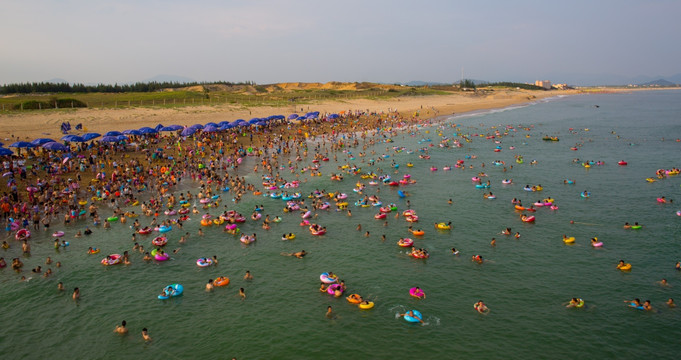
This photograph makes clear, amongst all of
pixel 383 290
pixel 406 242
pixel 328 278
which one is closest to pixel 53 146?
pixel 328 278

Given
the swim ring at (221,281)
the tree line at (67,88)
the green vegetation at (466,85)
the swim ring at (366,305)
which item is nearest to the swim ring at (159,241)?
the swim ring at (221,281)

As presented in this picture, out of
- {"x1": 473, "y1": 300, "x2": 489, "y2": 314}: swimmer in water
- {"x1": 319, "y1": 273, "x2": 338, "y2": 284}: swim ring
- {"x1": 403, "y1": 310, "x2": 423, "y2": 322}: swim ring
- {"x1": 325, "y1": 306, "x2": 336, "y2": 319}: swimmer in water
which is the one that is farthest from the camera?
{"x1": 319, "y1": 273, "x2": 338, "y2": 284}: swim ring

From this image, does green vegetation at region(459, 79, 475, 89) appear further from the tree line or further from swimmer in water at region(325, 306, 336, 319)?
swimmer in water at region(325, 306, 336, 319)

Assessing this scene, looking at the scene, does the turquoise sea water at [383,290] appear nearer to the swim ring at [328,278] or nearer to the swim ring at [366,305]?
the swim ring at [366,305]

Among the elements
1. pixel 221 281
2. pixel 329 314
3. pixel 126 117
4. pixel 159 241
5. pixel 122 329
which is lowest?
pixel 122 329

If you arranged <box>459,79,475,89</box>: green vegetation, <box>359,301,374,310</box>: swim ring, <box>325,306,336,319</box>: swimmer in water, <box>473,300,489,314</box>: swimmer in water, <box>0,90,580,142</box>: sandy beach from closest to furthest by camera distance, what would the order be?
<box>325,306,336,319</box>: swimmer in water < <box>473,300,489,314</box>: swimmer in water < <box>359,301,374,310</box>: swim ring < <box>0,90,580,142</box>: sandy beach < <box>459,79,475,89</box>: green vegetation

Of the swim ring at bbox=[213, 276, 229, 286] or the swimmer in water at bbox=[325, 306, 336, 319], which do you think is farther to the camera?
the swim ring at bbox=[213, 276, 229, 286]

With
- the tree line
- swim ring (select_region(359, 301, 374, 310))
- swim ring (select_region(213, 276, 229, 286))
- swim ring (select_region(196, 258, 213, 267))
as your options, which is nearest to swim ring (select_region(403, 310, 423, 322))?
swim ring (select_region(359, 301, 374, 310))

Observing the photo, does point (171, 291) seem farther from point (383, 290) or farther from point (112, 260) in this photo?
point (383, 290)
